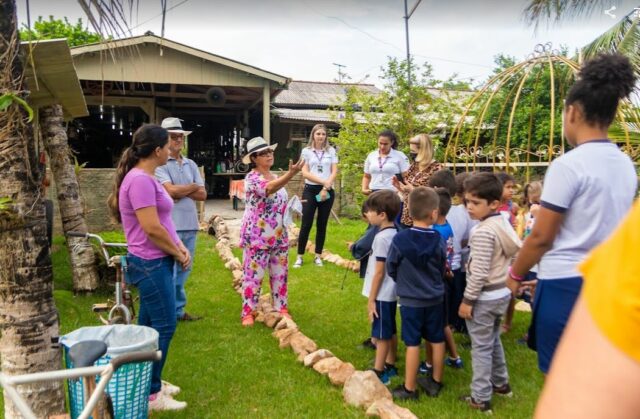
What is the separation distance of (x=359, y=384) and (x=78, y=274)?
4.25 metres

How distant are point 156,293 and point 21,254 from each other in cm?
87

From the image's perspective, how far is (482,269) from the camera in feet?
10.6

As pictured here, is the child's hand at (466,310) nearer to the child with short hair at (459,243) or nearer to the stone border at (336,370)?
the stone border at (336,370)

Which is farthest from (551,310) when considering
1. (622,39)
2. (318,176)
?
(622,39)

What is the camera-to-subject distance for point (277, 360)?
4.23m

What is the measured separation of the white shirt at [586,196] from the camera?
2.13 meters

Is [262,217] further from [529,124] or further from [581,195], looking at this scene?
[529,124]

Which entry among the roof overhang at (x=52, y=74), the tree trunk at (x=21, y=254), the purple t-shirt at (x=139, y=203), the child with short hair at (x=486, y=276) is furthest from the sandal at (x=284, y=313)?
the roof overhang at (x=52, y=74)

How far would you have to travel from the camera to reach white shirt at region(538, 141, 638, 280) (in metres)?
2.13

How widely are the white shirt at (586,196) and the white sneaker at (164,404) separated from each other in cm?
254

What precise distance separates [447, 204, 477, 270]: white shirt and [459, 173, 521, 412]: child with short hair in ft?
3.01

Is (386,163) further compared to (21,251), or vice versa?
(386,163)

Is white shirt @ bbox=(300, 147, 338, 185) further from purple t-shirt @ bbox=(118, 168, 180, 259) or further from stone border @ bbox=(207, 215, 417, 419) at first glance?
purple t-shirt @ bbox=(118, 168, 180, 259)

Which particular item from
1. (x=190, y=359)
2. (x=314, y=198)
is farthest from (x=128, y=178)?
(x=314, y=198)
